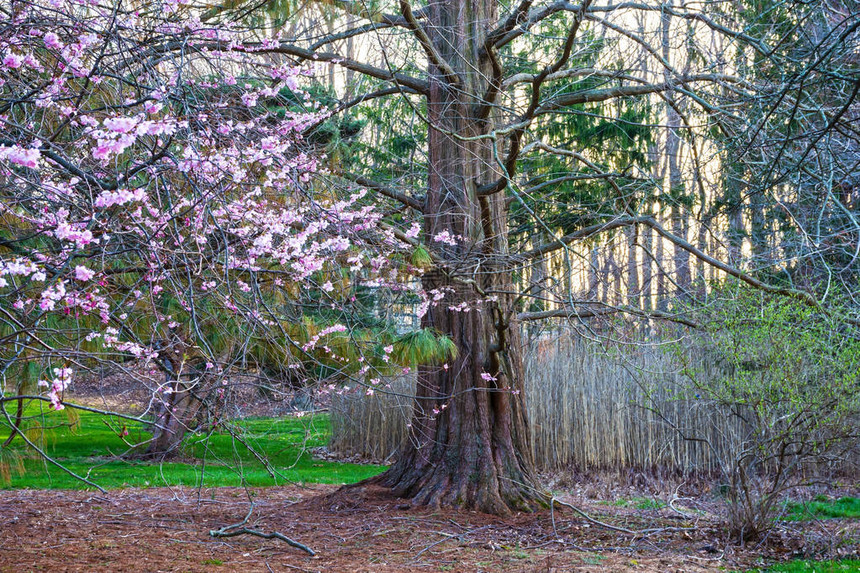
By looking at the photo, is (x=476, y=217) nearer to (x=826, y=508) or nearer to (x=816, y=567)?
(x=816, y=567)

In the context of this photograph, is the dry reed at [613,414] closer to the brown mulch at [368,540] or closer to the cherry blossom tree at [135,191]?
the brown mulch at [368,540]

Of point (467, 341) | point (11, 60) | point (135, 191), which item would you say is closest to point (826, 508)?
point (467, 341)

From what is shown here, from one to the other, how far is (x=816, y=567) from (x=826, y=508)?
A: 261 cm

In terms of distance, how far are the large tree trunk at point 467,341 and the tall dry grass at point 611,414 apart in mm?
2295

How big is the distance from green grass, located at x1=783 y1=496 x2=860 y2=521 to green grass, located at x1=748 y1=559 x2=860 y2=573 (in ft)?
4.58

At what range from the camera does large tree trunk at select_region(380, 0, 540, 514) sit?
5754mm

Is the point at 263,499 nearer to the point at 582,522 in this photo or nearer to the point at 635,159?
the point at 582,522

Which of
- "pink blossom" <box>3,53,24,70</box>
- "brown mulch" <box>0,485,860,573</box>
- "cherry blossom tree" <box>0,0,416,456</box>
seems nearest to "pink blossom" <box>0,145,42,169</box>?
"cherry blossom tree" <box>0,0,416,456</box>

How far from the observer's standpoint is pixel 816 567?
4.23 m

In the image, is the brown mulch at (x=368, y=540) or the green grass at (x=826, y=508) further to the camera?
the green grass at (x=826, y=508)

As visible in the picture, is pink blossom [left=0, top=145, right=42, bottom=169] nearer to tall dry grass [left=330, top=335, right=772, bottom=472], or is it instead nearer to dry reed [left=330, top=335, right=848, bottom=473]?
tall dry grass [left=330, top=335, right=772, bottom=472]

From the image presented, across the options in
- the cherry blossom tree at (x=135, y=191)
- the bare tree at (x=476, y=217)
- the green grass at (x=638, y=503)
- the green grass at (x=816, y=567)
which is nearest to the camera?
the cherry blossom tree at (x=135, y=191)

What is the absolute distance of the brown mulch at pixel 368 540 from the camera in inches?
167

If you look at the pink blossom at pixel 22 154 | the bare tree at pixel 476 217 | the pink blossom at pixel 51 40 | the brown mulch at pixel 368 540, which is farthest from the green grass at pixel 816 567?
the pink blossom at pixel 51 40
